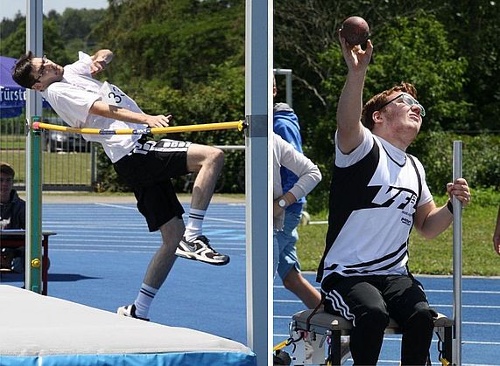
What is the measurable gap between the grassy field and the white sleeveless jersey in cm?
795

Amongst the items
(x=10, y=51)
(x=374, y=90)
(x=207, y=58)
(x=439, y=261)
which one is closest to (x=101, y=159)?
(x=374, y=90)

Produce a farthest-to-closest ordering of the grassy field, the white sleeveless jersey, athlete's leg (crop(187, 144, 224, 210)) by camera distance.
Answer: the grassy field → athlete's leg (crop(187, 144, 224, 210)) → the white sleeveless jersey

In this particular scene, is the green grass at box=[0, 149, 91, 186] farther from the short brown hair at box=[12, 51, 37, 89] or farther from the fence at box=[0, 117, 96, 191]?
the short brown hair at box=[12, 51, 37, 89]

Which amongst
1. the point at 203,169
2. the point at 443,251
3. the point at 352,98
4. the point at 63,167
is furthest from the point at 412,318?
the point at 63,167

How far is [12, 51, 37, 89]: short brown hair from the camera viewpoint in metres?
6.61

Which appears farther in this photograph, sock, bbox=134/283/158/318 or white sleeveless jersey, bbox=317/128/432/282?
sock, bbox=134/283/158/318

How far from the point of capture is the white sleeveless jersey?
5.14m

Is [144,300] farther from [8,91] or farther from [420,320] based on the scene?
[8,91]

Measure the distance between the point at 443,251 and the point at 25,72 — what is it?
31.2ft

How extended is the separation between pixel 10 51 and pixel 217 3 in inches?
544

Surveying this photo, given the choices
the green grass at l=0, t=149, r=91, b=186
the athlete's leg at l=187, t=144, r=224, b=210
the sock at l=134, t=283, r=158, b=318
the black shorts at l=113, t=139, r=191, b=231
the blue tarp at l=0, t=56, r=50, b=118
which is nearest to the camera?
the athlete's leg at l=187, t=144, r=224, b=210

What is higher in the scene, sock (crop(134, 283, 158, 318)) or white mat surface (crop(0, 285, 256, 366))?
white mat surface (crop(0, 285, 256, 366))

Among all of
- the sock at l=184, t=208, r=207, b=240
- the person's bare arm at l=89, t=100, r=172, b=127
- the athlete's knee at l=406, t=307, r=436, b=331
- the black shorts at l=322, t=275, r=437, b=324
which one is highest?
the person's bare arm at l=89, t=100, r=172, b=127

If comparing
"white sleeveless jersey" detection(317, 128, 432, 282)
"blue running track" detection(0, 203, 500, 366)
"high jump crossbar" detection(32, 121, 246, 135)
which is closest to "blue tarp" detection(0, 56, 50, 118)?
"blue running track" detection(0, 203, 500, 366)
